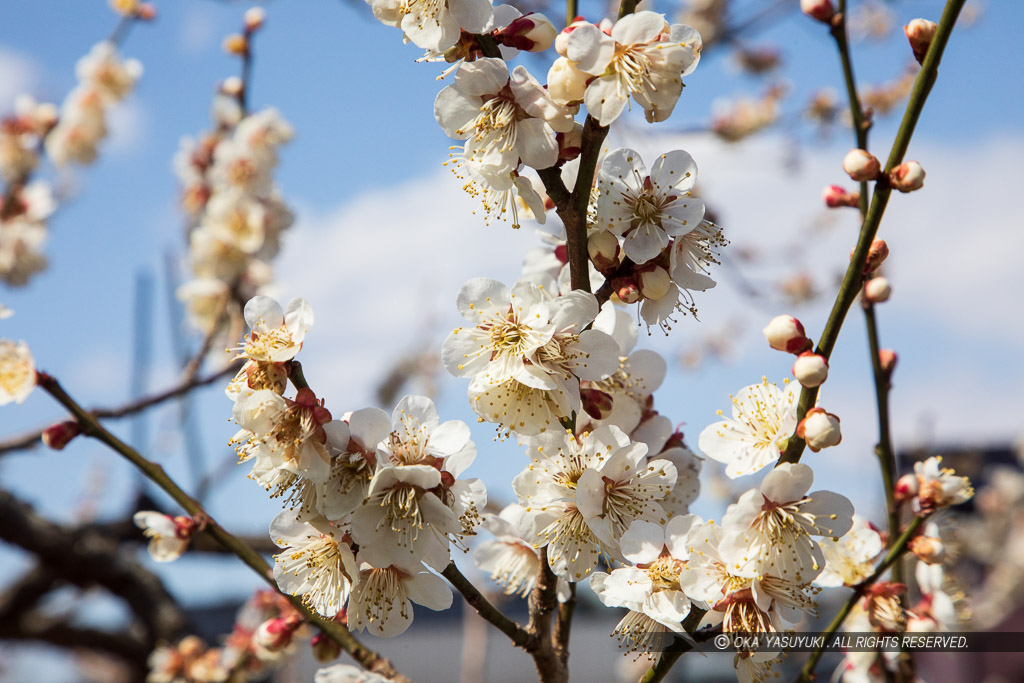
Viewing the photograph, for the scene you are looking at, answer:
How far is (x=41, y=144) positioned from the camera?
148 inches

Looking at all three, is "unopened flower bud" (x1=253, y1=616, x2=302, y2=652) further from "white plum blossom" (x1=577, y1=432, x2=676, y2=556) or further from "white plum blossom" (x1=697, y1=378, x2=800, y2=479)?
"white plum blossom" (x1=697, y1=378, x2=800, y2=479)

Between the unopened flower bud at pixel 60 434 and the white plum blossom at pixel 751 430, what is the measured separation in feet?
3.36

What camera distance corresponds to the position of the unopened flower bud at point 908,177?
3.20 feet

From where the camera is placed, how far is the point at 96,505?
6.72 meters

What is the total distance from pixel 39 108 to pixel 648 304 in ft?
13.0

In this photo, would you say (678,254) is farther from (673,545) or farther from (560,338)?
(673,545)

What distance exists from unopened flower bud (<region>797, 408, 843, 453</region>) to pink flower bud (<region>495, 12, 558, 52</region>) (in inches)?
23.3

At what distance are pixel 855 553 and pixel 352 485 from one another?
0.92 m

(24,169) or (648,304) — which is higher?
(24,169)

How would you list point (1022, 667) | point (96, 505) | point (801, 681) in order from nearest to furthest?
point (801, 681) < point (96, 505) < point (1022, 667)

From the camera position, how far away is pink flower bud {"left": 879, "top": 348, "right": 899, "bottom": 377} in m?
1.44

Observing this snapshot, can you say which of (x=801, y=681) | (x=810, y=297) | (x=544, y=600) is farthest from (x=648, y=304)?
(x=810, y=297)

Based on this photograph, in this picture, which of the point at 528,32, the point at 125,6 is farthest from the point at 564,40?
the point at 125,6

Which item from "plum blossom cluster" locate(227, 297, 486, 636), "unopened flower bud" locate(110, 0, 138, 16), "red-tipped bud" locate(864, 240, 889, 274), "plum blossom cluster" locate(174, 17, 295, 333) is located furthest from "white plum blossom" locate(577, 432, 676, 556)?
"unopened flower bud" locate(110, 0, 138, 16)
